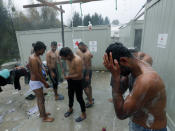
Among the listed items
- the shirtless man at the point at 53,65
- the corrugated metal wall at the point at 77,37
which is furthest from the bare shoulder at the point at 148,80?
the corrugated metal wall at the point at 77,37

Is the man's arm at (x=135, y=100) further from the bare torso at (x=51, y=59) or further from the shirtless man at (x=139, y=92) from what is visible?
the bare torso at (x=51, y=59)

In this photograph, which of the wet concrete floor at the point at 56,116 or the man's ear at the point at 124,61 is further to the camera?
the wet concrete floor at the point at 56,116

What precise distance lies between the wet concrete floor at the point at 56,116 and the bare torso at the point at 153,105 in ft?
4.71

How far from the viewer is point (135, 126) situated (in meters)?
1.22

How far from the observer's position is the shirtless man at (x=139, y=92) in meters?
0.90

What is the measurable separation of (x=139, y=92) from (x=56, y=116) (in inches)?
99.1

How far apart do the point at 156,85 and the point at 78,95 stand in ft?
5.81

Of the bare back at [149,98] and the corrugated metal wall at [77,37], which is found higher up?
the corrugated metal wall at [77,37]

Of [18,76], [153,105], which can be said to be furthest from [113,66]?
[18,76]

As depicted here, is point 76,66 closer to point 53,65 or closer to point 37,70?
point 37,70

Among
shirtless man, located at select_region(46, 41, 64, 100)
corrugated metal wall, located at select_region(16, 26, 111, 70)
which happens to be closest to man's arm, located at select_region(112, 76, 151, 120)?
shirtless man, located at select_region(46, 41, 64, 100)

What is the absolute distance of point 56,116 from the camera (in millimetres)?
2824

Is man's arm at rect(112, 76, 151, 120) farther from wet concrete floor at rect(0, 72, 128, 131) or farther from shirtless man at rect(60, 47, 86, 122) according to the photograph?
wet concrete floor at rect(0, 72, 128, 131)

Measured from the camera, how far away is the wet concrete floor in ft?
8.05
